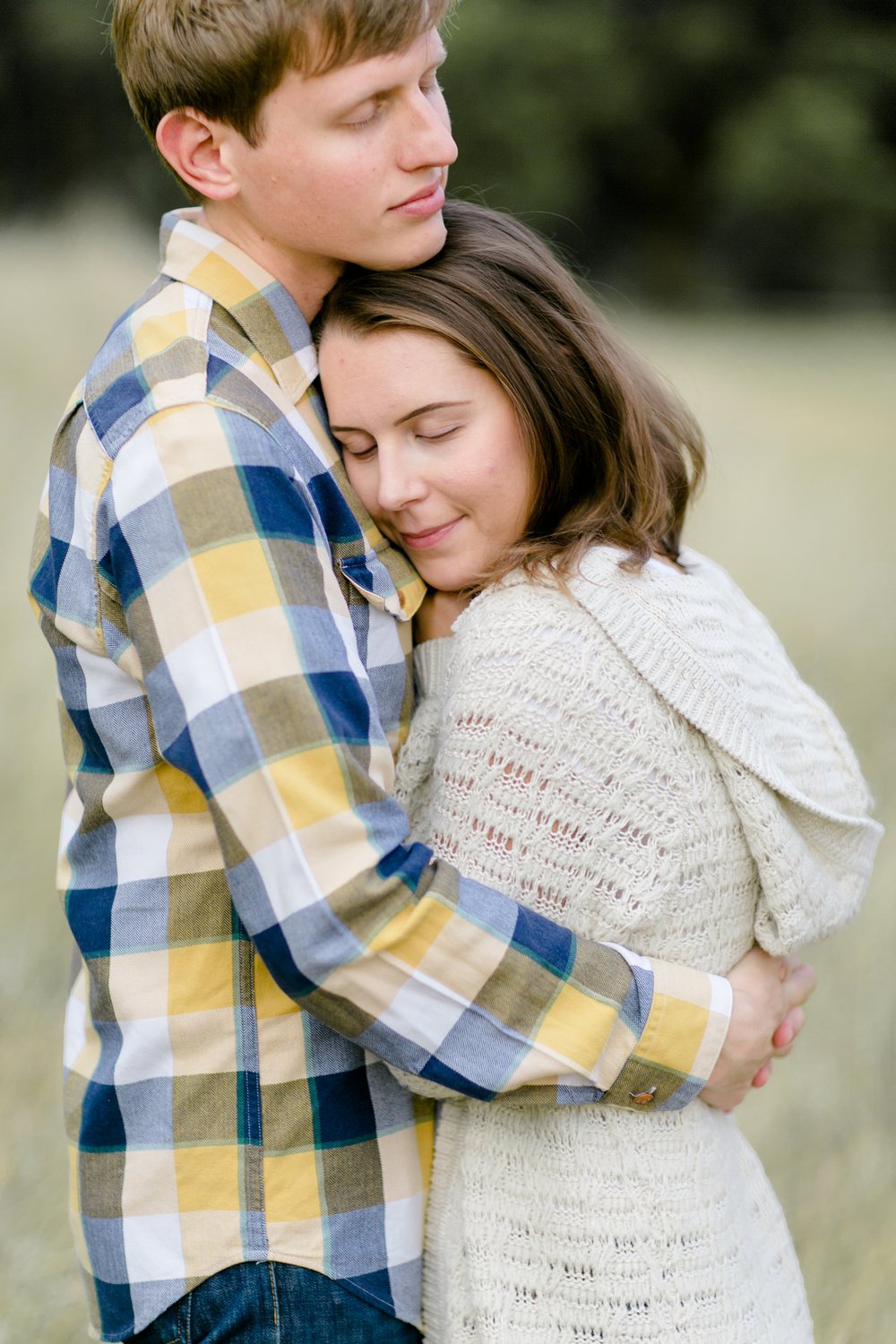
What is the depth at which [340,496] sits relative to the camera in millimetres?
1568

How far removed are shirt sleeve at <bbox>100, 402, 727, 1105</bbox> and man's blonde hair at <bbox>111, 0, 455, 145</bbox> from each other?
374 millimetres

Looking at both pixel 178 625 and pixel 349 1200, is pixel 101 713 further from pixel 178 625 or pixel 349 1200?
pixel 349 1200

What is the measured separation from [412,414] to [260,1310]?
105 centimetres

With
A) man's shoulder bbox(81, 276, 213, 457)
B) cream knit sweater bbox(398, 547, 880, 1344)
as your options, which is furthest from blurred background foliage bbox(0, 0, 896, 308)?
cream knit sweater bbox(398, 547, 880, 1344)

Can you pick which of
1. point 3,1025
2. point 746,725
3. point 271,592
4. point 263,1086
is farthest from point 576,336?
point 3,1025

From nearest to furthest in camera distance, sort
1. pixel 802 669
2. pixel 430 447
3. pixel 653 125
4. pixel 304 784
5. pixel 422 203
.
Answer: pixel 304 784
pixel 422 203
pixel 430 447
pixel 802 669
pixel 653 125

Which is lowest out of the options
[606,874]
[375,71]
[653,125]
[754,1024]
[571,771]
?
[653,125]

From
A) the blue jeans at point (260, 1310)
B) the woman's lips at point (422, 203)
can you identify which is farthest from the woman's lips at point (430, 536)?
the blue jeans at point (260, 1310)

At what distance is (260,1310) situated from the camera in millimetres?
1466

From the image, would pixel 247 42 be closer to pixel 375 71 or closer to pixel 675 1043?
pixel 375 71

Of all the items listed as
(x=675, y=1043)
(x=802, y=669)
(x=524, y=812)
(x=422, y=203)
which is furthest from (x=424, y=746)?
(x=802, y=669)

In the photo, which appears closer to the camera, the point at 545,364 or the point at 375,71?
→ the point at 375,71

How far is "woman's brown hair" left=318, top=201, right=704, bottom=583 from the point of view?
5.58 ft

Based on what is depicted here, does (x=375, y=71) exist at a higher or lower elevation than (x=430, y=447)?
higher
